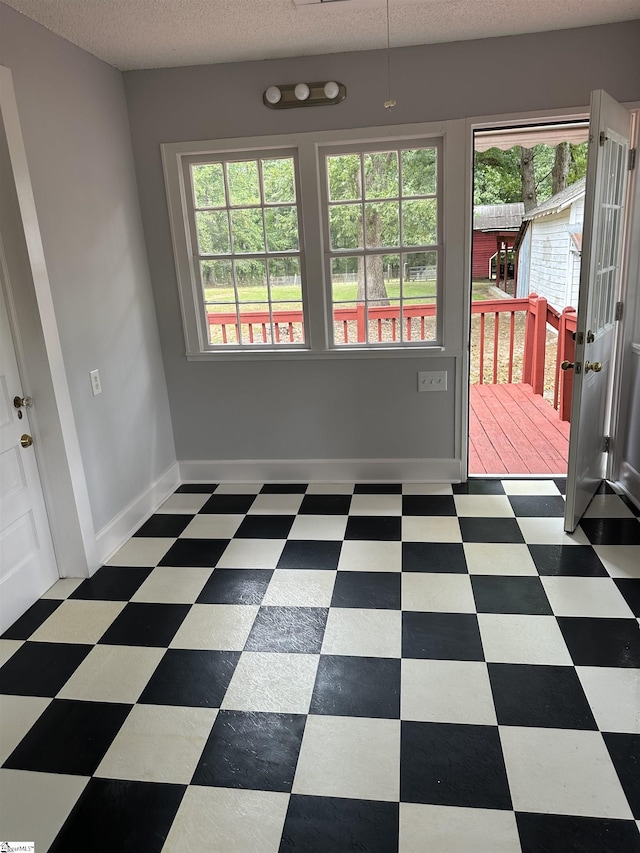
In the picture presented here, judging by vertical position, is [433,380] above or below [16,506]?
above

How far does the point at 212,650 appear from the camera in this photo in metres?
2.27

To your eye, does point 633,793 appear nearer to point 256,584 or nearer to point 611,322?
point 256,584

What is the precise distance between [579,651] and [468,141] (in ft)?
8.88

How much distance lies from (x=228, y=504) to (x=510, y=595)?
6.08 ft

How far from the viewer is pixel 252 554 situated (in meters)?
3.00

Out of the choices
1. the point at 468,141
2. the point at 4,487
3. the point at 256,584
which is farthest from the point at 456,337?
the point at 4,487

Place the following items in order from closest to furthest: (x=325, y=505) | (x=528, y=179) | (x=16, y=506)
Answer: (x=16, y=506)
(x=325, y=505)
(x=528, y=179)

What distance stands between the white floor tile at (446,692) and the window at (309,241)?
2058mm

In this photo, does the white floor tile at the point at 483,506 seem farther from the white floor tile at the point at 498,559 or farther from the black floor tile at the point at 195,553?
the black floor tile at the point at 195,553

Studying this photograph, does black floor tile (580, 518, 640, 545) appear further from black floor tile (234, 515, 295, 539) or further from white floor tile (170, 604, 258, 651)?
white floor tile (170, 604, 258, 651)

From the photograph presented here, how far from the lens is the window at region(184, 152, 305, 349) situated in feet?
11.4

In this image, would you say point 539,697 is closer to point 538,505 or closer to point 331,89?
point 538,505

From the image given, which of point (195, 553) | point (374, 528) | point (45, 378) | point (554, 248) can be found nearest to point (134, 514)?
point (195, 553)

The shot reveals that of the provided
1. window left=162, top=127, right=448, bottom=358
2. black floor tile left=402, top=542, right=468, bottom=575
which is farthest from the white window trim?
black floor tile left=402, top=542, right=468, bottom=575
